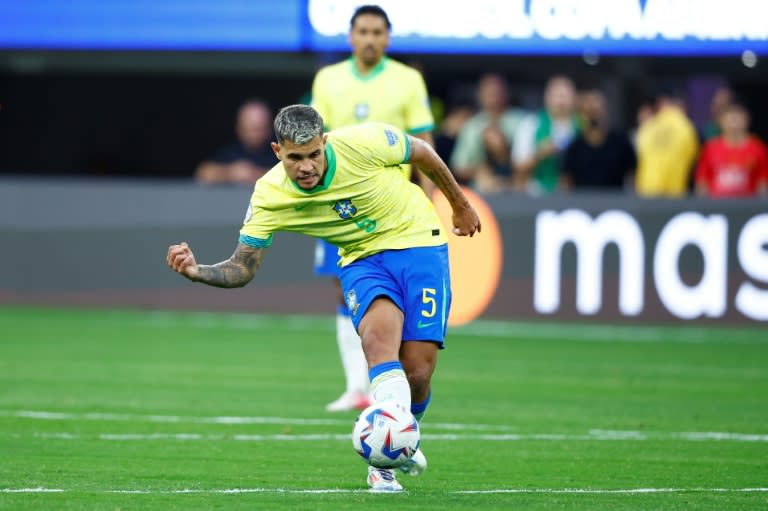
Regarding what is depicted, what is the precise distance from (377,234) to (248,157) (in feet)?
34.3

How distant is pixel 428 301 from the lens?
7.74 metres

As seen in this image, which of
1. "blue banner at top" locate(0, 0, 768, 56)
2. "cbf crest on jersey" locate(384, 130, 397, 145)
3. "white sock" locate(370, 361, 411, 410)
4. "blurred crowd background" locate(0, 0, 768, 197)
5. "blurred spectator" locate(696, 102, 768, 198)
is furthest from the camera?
"blurred crowd background" locate(0, 0, 768, 197)

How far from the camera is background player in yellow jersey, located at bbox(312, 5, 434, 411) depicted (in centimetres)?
1073

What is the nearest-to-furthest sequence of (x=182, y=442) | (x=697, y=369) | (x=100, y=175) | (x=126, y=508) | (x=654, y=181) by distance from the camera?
1. (x=126, y=508)
2. (x=182, y=442)
3. (x=697, y=369)
4. (x=654, y=181)
5. (x=100, y=175)

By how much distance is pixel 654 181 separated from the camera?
1819 cm

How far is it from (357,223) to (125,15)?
11.7 m

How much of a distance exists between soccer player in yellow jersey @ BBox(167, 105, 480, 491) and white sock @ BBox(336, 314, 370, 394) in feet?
9.08

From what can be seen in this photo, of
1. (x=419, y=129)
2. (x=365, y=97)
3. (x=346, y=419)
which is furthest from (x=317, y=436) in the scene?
(x=365, y=97)

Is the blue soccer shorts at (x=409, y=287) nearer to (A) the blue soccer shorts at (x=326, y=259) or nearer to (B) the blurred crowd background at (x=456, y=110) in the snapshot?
(A) the blue soccer shorts at (x=326, y=259)

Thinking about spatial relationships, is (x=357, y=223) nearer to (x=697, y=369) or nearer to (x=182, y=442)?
(x=182, y=442)

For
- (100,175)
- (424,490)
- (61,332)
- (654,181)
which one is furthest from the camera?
(100,175)

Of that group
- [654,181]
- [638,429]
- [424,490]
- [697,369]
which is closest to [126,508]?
[424,490]

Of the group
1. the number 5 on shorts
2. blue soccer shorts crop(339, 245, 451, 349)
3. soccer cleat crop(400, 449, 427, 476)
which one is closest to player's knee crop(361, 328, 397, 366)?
blue soccer shorts crop(339, 245, 451, 349)

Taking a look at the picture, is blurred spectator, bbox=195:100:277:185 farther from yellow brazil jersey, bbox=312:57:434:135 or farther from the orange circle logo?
yellow brazil jersey, bbox=312:57:434:135
